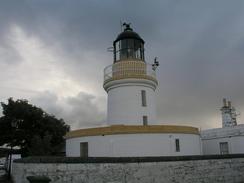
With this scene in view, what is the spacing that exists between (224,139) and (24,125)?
1888 centimetres

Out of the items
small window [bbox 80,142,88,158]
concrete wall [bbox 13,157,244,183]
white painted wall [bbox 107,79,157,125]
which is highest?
white painted wall [bbox 107,79,157,125]

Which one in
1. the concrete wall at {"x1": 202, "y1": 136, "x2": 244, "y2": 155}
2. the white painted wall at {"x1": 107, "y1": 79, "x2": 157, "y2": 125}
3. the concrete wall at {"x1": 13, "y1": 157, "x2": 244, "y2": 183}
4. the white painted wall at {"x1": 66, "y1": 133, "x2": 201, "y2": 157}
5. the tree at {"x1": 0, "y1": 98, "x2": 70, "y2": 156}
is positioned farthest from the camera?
the tree at {"x1": 0, "y1": 98, "x2": 70, "y2": 156}

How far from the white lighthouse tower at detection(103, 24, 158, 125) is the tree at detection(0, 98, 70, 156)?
1250 centimetres

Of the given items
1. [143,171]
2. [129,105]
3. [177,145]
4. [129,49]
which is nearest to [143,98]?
[129,105]

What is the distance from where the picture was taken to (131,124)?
18219mm

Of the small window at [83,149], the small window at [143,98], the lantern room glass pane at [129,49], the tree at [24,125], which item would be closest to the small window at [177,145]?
the small window at [143,98]

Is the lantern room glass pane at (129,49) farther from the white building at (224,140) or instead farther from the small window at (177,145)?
the white building at (224,140)

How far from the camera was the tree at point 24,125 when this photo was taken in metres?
30.4

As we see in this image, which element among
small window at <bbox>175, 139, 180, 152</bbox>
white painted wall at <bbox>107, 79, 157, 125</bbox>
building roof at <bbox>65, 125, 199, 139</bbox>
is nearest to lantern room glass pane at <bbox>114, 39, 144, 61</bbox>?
white painted wall at <bbox>107, 79, 157, 125</bbox>

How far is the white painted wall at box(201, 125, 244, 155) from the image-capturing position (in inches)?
774

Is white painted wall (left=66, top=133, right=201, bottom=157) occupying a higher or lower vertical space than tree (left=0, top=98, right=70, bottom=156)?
lower

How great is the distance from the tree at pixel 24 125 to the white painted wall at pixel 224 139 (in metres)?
13.9

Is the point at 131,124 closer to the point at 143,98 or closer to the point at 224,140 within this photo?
the point at 143,98

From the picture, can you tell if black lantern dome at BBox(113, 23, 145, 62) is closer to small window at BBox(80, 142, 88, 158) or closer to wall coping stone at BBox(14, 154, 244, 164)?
small window at BBox(80, 142, 88, 158)
